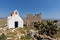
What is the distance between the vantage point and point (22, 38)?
90.2ft

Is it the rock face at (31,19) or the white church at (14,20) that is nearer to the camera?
the white church at (14,20)

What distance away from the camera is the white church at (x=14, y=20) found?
3469 centimetres

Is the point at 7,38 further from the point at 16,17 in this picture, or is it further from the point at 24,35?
the point at 16,17

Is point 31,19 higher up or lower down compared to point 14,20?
higher up

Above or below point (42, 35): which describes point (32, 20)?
above

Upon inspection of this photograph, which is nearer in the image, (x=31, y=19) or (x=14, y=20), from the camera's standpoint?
(x=14, y=20)

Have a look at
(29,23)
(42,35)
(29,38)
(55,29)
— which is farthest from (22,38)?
(29,23)

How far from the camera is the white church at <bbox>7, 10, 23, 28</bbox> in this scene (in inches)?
1366

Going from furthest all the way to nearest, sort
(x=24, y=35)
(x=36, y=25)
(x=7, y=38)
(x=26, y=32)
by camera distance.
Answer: (x=36, y=25)
(x=26, y=32)
(x=24, y=35)
(x=7, y=38)

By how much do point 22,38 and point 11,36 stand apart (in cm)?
219

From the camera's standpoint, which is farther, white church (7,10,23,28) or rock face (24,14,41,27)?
rock face (24,14,41,27)

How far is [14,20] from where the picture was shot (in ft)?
115

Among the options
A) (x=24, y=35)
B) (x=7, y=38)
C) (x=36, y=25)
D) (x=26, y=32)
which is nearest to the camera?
(x=7, y=38)

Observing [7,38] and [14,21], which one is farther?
[14,21]
